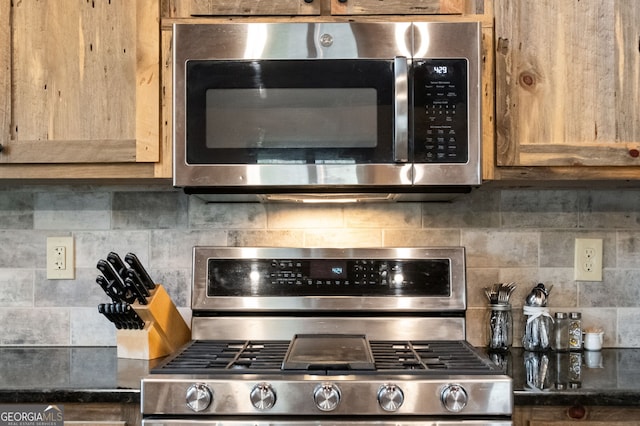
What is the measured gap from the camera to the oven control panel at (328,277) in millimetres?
1769

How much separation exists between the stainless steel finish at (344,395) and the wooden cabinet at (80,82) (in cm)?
61

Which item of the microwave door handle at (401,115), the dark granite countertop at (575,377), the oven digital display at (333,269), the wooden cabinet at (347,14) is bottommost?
the dark granite countertop at (575,377)

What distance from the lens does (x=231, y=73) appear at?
1.54 m

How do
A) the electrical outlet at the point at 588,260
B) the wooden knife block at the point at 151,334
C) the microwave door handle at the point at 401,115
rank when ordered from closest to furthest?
the microwave door handle at the point at 401,115 → the wooden knife block at the point at 151,334 → the electrical outlet at the point at 588,260

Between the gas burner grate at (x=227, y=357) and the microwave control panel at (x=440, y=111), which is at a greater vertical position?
the microwave control panel at (x=440, y=111)

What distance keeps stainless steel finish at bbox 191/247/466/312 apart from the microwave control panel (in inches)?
13.9

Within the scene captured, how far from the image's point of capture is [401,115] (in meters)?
1.50

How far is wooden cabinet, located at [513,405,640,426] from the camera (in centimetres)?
135

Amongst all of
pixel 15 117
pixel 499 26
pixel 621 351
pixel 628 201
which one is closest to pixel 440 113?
pixel 499 26

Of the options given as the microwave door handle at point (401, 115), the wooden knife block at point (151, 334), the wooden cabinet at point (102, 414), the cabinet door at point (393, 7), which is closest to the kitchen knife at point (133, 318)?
the wooden knife block at point (151, 334)

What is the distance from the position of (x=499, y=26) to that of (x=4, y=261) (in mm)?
1595

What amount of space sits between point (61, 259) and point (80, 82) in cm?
61

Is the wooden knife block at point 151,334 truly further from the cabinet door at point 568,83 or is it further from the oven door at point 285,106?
the cabinet door at point 568,83

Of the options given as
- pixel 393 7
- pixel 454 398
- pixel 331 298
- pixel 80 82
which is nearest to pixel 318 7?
pixel 393 7
